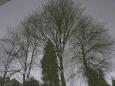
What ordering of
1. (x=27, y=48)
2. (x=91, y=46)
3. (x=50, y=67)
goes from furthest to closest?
(x=27, y=48), (x=50, y=67), (x=91, y=46)

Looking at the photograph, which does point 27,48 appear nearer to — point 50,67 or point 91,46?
point 50,67

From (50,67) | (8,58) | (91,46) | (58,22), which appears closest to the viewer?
(91,46)

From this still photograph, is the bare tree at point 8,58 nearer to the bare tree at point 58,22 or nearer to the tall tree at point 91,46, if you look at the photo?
the bare tree at point 58,22

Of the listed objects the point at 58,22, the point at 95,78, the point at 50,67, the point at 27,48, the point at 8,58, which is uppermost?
the point at 58,22

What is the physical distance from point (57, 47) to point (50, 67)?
0.33m

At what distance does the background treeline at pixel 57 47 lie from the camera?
292 centimetres


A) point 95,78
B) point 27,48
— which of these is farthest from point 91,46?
point 27,48

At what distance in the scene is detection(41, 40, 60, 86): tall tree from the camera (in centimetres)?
306

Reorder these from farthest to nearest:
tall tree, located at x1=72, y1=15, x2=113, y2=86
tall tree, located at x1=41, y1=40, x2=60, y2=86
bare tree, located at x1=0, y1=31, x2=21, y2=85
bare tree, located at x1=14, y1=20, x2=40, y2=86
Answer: bare tree, located at x1=0, y1=31, x2=21, y2=85 < bare tree, located at x1=14, y1=20, x2=40, y2=86 < tall tree, located at x1=41, y1=40, x2=60, y2=86 < tall tree, located at x1=72, y1=15, x2=113, y2=86

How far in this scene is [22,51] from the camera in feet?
11.9

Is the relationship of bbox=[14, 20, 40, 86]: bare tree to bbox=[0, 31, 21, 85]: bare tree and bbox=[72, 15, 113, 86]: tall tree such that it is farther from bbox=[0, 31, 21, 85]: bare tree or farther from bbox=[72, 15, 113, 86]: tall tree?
bbox=[72, 15, 113, 86]: tall tree

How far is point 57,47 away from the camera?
3.25 meters

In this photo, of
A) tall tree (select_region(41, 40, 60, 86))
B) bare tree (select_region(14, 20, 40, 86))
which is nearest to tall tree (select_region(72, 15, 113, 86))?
tall tree (select_region(41, 40, 60, 86))

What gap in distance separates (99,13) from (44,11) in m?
0.96
